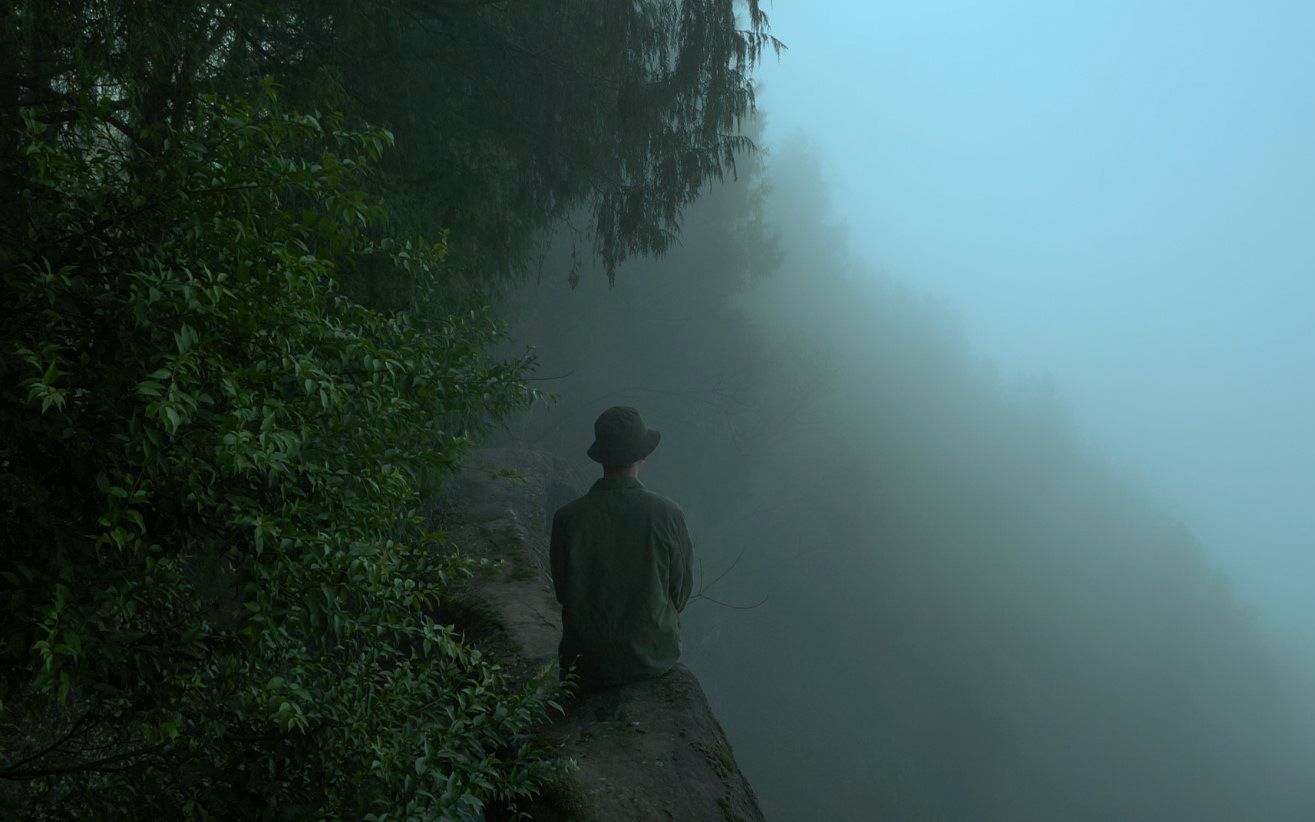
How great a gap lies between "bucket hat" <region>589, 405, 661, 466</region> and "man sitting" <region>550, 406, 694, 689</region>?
68 mm

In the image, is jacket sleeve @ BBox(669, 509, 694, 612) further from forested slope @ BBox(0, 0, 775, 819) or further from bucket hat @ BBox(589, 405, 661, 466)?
forested slope @ BBox(0, 0, 775, 819)

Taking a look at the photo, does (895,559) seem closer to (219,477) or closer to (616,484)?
(616,484)

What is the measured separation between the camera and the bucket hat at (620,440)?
3.95 metres

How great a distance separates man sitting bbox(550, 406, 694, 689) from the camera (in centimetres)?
382

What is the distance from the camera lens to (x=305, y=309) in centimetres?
227

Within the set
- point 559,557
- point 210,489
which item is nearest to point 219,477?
point 210,489

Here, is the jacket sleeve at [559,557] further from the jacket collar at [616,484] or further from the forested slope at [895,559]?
the forested slope at [895,559]

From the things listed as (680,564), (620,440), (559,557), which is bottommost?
(559,557)

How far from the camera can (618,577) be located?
384 cm

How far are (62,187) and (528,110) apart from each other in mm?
6130

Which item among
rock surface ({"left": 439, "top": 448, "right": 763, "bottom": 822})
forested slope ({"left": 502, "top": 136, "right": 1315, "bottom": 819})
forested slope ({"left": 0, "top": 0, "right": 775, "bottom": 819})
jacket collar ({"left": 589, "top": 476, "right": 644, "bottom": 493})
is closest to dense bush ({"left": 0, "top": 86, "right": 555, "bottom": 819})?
forested slope ({"left": 0, "top": 0, "right": 775, "bottom": 819})

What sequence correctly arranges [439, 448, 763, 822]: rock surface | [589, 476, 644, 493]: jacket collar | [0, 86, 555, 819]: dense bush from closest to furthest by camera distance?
[0, 86, 555, 819]: dense bush < [439, 448, 763, 822]: rock surface < [589, 476, 644, 493]: jacket collar

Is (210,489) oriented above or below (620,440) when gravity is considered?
below

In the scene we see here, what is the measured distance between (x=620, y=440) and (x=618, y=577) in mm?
565
